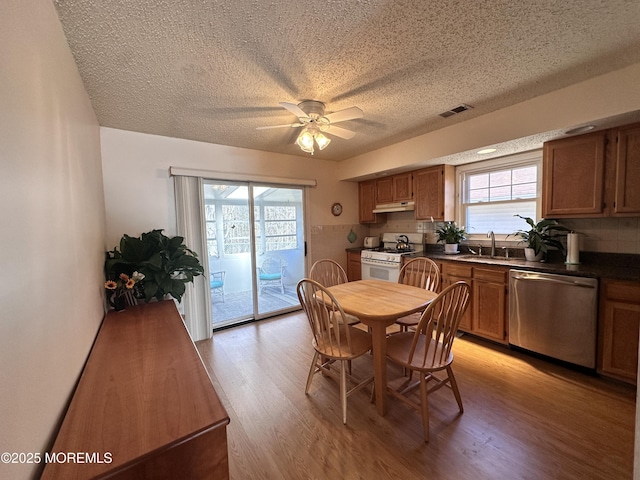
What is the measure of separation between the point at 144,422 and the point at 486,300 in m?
3.03

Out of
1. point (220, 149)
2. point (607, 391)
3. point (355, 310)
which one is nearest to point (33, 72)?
point (355, 310)

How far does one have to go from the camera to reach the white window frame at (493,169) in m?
2.84

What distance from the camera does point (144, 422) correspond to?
0.88 metres

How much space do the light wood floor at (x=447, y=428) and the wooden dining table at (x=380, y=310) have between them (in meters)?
0.26

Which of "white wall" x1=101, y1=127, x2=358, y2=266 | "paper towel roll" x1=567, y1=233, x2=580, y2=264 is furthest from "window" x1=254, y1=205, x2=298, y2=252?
"paper towel roll" x1=567, y1=233, x2=580, y2=264

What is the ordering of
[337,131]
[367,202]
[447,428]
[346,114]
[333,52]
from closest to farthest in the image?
[333,52], [447,428], [346,114], [337,131], [367,202]

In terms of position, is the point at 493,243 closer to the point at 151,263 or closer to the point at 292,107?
the point at 292,107

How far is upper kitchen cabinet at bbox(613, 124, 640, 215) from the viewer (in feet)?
6.56

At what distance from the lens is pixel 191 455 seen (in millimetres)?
827

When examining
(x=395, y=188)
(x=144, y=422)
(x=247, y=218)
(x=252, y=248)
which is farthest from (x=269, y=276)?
(x=144, y=422)

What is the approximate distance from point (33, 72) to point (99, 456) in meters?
1.32

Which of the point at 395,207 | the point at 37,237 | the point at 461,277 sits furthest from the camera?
the point at 395,207

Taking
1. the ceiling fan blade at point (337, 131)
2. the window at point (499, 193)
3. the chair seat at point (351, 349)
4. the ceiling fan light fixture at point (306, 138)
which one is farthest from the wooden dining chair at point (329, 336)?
the window at point (499, 193)

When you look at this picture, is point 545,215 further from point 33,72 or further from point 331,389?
point 33,72
